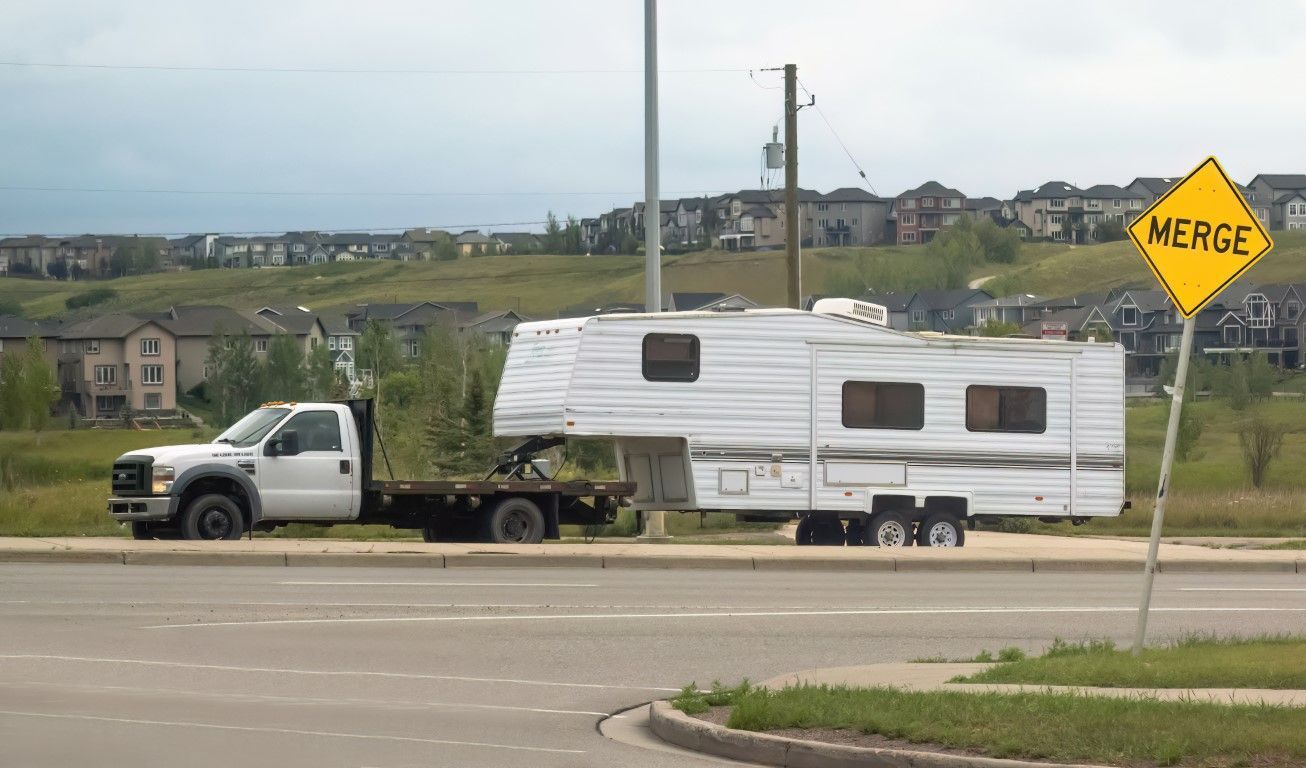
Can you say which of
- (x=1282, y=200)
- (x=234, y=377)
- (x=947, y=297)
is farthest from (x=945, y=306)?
(x=1282, y=200)

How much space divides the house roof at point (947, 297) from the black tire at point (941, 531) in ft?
340

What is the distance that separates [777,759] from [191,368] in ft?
373

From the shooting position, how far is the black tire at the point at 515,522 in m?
22.7

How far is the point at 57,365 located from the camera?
11631cm

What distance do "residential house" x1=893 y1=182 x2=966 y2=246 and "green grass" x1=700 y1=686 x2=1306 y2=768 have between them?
16826cm

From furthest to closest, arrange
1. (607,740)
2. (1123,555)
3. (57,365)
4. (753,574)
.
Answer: (57,365), (1123,555), (753,574), (607,740)

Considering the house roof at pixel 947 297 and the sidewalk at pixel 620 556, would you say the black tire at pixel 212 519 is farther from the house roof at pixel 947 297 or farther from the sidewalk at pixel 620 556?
the house roof at pixel 947 297

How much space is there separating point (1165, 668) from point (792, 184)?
23123 millimetres

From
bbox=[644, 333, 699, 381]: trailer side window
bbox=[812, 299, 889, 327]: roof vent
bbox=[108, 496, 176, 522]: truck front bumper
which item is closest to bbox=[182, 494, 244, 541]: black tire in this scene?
bbox=[108, 496, 176, 522]: truck front bumper

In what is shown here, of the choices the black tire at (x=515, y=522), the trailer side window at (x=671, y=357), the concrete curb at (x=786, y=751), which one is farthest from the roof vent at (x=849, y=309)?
the concrete curb at (x=786, y=751)

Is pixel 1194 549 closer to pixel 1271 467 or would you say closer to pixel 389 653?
pixel 389 653

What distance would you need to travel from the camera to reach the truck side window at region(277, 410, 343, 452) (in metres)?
22.2

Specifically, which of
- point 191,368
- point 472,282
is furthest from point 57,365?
point 472,282

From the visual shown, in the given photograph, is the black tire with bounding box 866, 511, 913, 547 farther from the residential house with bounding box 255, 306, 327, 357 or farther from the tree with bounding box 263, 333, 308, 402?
the residential house with bounding box 255, 306, 327, 357
